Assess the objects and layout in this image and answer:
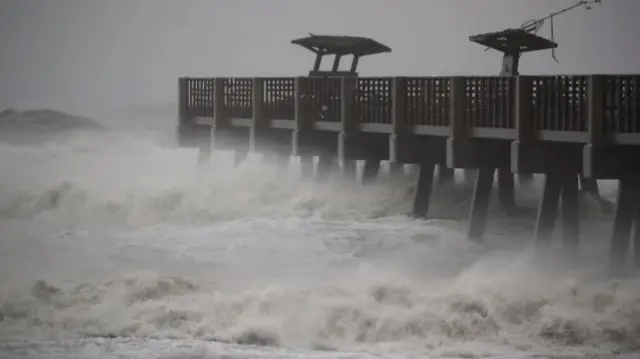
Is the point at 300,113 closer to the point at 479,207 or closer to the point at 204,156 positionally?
the point at 479,207

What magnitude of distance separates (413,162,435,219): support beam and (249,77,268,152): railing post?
8.76 ft

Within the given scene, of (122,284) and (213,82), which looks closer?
(122,284)

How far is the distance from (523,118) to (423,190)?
3635mm

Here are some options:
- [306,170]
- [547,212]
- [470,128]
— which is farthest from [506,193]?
[306,170]

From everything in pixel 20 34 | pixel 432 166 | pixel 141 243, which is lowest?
pixel 141 243

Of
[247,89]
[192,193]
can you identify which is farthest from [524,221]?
[192,193]

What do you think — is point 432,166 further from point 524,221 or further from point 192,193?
point 192,193

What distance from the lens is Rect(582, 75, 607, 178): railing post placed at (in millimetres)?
10422

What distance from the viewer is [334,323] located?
34.5ft

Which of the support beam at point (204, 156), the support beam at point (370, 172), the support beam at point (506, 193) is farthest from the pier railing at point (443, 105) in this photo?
the support beam at point (506, 193)

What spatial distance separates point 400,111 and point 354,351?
4249 mm

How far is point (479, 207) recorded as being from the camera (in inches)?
518

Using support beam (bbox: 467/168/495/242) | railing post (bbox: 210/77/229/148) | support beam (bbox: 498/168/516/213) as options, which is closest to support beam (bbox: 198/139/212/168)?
railing post (bbox: 210/77/229/148)

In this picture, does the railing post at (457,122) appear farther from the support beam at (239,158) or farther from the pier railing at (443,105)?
the support beam at (239,158)
